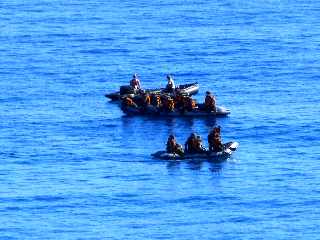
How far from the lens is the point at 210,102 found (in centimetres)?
14662

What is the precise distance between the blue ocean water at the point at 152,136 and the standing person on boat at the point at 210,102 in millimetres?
1210

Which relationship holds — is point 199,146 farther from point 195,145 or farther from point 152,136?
point 152,136

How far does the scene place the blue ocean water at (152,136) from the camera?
4633 inches

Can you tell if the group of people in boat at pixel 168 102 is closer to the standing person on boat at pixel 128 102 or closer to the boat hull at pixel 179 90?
the standing person on boat at pixel 128 102

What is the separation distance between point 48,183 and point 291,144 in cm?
2070

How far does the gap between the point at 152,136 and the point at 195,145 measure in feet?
31.2

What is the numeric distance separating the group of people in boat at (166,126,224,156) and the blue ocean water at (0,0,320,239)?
3.37 feet

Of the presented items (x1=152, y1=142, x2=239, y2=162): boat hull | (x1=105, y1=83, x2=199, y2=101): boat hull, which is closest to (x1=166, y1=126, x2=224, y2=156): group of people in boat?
(x1=152, y1=142, x2=239, y2=162): boat hull

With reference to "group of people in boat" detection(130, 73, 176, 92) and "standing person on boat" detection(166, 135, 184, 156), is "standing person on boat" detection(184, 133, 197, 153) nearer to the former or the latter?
"standing person on boat" detection(166, 135, 184, 156)

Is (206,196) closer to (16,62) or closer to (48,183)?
(48,183)

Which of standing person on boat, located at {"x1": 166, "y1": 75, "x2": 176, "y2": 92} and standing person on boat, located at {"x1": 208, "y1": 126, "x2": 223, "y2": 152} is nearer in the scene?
standing person on boat, located at {"x1": 208, "y1": 126, "x2": 223, "y2": 152}

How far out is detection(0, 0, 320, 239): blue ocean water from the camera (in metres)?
118

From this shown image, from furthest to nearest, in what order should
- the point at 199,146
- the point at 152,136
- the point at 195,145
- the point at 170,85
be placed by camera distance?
the point at 170,85
the point at 152,136
the point at 199,146
the point at 195,145

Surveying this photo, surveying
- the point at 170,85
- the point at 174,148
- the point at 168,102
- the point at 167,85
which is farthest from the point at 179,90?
the point at 174,148
